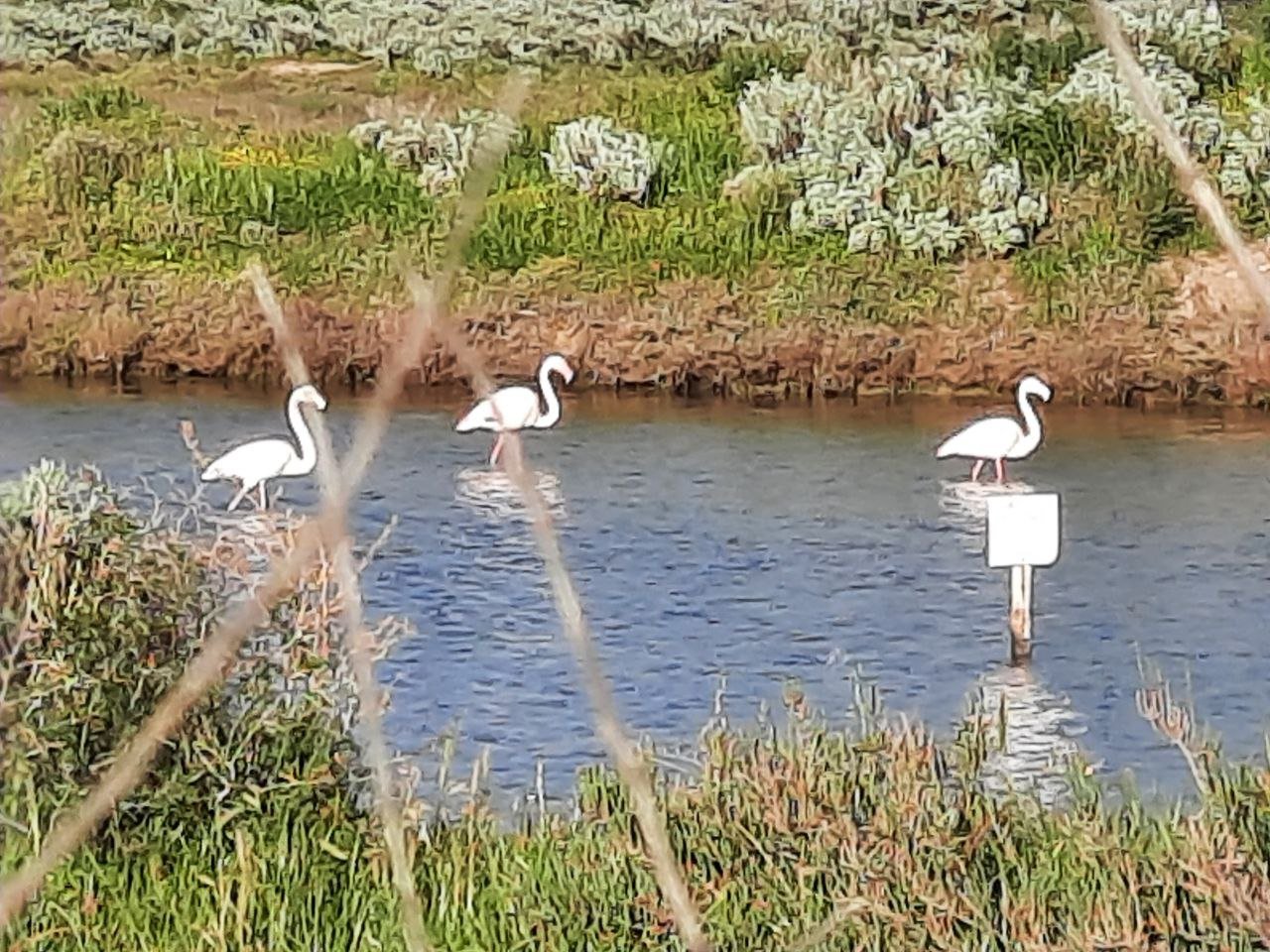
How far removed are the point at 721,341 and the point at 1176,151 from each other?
10229 millimetres

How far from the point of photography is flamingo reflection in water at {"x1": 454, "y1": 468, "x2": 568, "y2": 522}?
7914mm

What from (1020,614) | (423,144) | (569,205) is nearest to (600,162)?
(569,205)

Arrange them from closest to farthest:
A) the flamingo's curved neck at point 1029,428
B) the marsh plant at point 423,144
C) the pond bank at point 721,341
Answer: the flamingo's curved neck at point 1029,428 → the pond bank at point 721,341 → the marsh plant at point 423,144

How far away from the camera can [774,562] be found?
730cm

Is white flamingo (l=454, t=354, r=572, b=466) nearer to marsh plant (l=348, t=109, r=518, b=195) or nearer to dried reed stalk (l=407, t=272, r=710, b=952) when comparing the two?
marsh plant (l=348, t=109, r=518, b=195)

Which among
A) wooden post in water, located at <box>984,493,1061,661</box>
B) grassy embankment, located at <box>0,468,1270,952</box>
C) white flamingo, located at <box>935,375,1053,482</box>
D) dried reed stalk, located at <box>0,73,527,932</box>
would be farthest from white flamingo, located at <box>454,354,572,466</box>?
dried reed stalk, located at <box>0,73,527,932</box>

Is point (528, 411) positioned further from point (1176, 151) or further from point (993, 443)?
point (1176, 151)

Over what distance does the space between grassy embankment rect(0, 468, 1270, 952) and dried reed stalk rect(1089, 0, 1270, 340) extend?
201cm

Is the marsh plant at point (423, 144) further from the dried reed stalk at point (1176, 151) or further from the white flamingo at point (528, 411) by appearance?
the dried reed stalk at point (1176, 151)

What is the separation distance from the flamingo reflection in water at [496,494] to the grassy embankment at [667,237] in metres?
2.16

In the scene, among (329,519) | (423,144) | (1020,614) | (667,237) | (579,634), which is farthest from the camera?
(423,144)

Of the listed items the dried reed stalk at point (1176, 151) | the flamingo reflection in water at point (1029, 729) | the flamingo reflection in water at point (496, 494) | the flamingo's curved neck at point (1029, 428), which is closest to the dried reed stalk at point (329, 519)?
the dried reed stalk at point (1176, 151)

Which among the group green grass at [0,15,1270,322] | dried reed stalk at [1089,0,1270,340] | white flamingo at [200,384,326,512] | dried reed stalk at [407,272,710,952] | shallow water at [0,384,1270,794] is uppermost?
dried reed stalk at [1089,0,1270,340]

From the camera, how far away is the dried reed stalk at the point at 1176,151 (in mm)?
764
